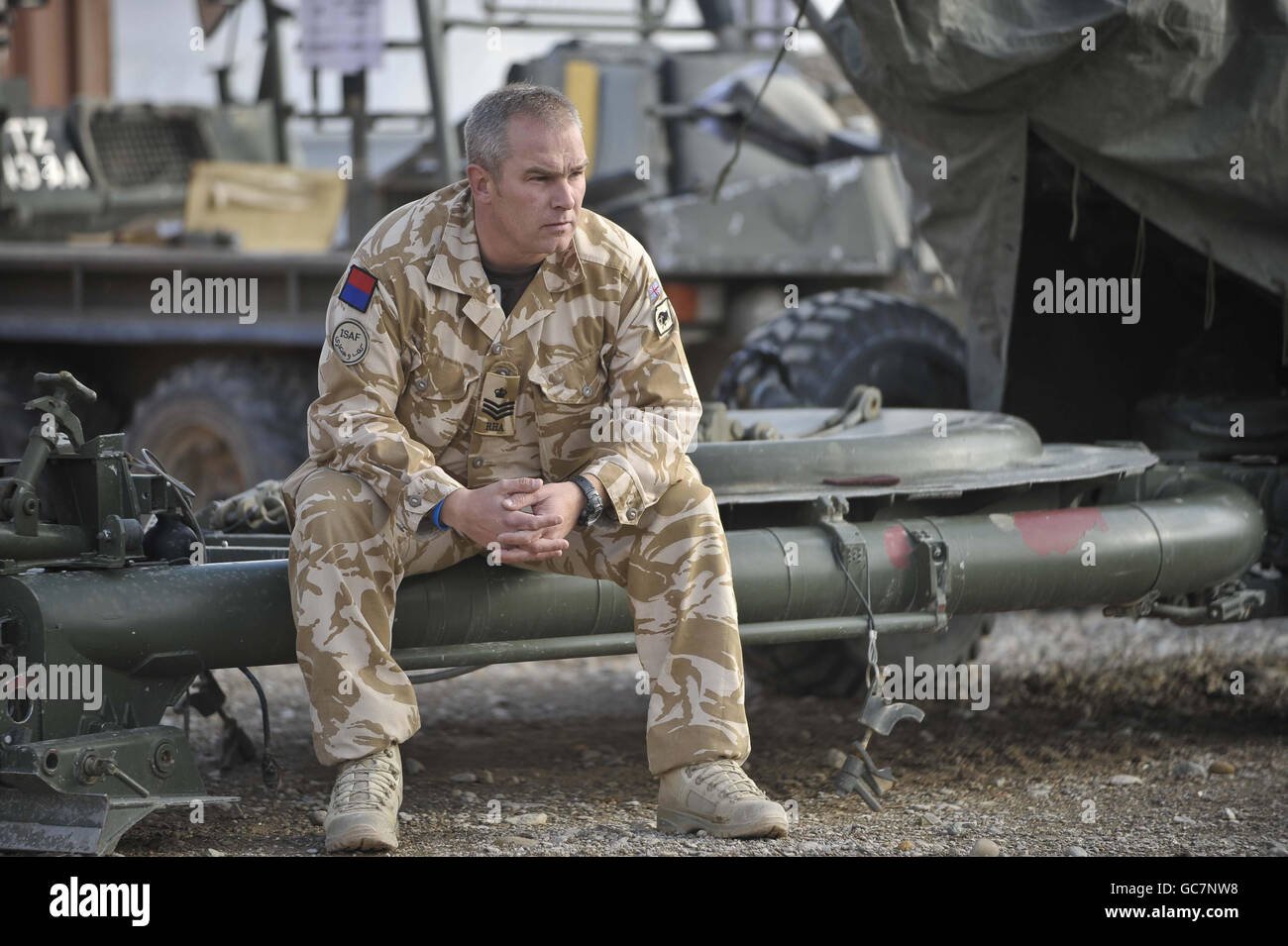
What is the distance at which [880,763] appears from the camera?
15.3ft

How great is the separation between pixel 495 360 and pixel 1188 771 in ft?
6.99

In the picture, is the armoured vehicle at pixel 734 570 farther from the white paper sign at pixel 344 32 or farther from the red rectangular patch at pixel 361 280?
the white paper sign at pixel 344 32

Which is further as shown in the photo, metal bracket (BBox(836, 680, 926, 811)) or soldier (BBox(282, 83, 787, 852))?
metal bracket (BBox(836, 680, 926, 811))

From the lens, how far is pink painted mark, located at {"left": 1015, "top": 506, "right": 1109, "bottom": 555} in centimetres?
439

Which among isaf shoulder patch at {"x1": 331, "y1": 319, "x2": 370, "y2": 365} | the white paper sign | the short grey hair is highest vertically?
the white paper sign

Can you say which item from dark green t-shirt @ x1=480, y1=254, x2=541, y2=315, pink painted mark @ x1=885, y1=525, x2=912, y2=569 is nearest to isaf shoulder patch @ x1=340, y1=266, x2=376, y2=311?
dark green t-shirt @ x1=480, y1=254, x2=541, y2=315

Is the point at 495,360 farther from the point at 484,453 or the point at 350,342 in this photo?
the point at 350,342

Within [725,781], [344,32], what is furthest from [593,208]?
[725,781]

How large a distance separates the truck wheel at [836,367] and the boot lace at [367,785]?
2.35m

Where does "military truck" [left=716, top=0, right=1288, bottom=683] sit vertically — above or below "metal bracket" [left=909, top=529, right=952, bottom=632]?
above

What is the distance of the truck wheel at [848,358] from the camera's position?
5.82m

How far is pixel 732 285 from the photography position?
7.85 metres

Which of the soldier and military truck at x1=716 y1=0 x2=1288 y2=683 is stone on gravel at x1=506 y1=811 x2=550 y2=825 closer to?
the soldier
